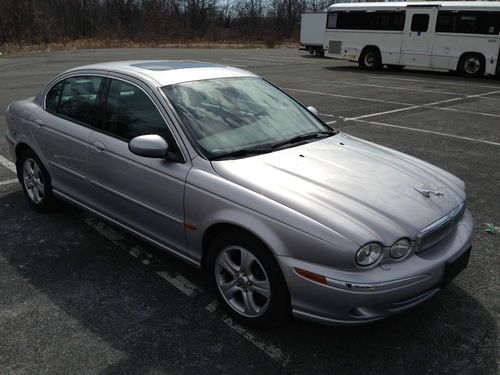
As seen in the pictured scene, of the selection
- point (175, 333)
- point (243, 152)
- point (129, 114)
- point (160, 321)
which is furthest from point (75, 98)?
point (175, 333)

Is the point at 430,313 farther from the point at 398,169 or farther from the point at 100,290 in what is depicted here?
the point at 100,290

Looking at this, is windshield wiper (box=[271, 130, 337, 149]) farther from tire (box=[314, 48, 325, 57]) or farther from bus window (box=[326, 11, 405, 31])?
tire (box=[314, 48, 325, 57])

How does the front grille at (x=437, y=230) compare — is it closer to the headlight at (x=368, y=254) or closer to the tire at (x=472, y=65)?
the headlight at (x=368, y=254)

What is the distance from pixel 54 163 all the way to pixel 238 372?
282 centimetres

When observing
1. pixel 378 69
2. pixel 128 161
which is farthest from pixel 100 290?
pixel 378 69

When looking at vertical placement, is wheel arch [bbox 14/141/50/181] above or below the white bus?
below

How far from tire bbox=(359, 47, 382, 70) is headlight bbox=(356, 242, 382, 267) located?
20.5 metres

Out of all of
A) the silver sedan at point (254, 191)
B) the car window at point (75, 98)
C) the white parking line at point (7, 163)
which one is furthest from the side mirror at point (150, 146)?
the white parking line at point (7, 163)

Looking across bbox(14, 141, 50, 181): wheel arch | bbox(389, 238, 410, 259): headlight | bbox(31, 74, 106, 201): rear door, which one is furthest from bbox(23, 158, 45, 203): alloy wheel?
bbox(389, 238, 410, 259): headlight

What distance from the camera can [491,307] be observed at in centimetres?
337

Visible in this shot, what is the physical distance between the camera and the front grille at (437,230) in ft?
9.35

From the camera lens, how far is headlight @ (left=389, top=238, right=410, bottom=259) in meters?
2.71

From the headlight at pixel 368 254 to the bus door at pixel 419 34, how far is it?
62.8ft

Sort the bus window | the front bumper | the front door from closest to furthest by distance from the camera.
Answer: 1. the front bumper
2. the front door
3. the bus window
